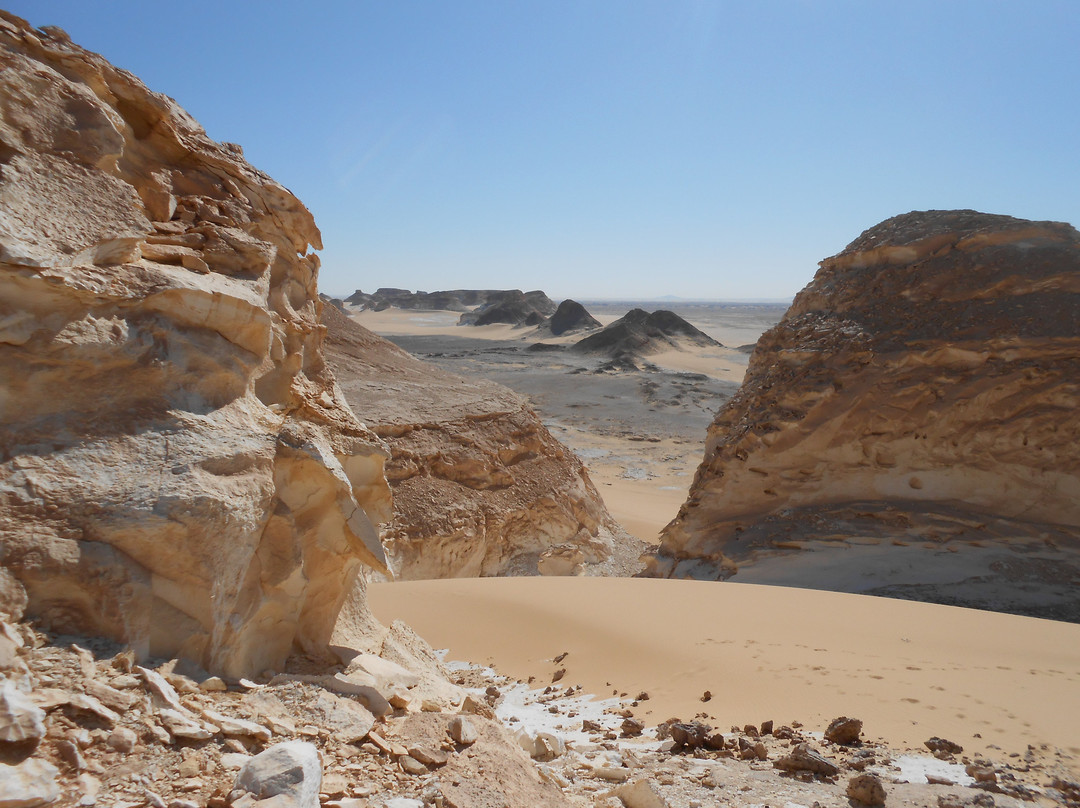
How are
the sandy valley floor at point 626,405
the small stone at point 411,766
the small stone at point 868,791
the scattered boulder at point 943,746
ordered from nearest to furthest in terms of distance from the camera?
the small stone at point 411,766
the small stone at point 868,791
the scattered boulder at point 943,746
the sandy valley floor at point 626,405

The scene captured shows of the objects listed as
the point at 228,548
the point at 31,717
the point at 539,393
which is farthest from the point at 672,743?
the point at 539,393

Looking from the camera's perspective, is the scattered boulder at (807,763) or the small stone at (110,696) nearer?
the small stone at (110,696)

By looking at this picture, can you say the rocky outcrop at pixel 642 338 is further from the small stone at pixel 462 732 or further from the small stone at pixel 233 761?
the small stone at pixel 233 761

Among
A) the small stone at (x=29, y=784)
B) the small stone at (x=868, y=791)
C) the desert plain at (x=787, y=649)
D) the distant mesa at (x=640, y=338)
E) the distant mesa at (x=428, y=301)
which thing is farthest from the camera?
the distant mesa at (x=428, y=301)

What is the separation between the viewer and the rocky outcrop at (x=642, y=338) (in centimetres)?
3931

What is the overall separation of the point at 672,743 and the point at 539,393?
26.1m

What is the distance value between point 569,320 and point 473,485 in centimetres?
4436

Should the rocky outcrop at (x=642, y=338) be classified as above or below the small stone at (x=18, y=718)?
above

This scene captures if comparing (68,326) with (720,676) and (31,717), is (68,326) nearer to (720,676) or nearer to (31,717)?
(31,717)

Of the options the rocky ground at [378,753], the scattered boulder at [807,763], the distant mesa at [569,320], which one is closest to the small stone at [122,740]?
the rocky ground at [378,753]

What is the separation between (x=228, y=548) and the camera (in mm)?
2705

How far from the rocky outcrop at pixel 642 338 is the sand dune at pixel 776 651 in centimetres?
3146

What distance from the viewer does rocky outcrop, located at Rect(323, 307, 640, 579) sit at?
9344 mm

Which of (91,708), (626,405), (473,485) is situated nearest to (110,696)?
(91,708)
